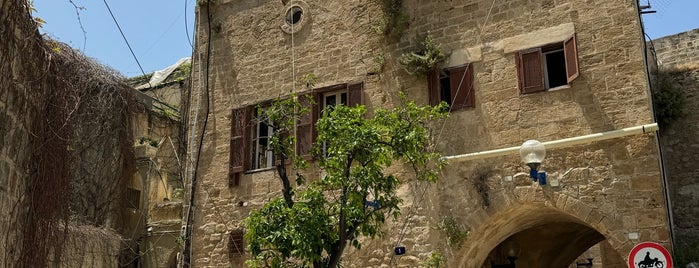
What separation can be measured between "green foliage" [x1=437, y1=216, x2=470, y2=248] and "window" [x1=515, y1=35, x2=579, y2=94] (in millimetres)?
2130

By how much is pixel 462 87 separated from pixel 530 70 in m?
1.04

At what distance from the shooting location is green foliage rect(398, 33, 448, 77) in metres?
10.0

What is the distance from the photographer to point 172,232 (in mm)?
14164

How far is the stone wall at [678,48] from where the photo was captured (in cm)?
1370

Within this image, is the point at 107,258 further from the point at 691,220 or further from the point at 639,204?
the point at 691,220

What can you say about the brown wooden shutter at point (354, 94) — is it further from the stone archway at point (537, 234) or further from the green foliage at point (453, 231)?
the stone archway at point (537, 234)

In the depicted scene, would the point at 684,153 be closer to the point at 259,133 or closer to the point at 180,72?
the point at 259,133

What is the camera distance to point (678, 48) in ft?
45.6

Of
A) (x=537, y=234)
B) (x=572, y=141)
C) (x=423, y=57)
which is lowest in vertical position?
(x=537, y=234)

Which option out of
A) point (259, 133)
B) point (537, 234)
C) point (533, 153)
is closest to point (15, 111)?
point (533, 153)

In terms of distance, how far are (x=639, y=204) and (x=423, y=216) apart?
2.97m

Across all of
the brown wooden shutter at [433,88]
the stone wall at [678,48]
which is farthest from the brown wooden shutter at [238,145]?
the stone wall at [678,48]

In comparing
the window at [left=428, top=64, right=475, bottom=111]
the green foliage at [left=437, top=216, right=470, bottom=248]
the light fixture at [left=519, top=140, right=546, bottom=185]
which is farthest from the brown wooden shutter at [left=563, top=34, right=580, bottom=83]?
the green foliage at [left=437, top=216, right=470, bottom=248]

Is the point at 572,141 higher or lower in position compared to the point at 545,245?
higher
